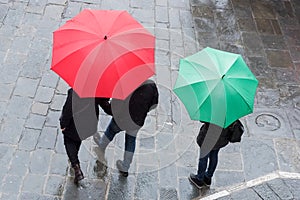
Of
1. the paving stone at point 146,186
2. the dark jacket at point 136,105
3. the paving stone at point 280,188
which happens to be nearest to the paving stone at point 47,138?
the paving stone at point 146,186

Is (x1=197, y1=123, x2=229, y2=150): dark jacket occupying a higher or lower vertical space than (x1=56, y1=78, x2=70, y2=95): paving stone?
lower

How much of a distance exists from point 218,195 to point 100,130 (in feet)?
5.39

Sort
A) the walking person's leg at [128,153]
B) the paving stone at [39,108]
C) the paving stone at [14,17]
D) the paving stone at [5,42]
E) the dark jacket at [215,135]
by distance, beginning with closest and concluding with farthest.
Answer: the dark jacket at [215,135] → the walking person's leg at [128,153] → the paving stone at [39,108] → the paving stone at [5,42] → the paving stone at [14,17]

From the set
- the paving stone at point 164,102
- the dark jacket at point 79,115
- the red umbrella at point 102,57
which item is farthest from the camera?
the paving stone at point 164,102

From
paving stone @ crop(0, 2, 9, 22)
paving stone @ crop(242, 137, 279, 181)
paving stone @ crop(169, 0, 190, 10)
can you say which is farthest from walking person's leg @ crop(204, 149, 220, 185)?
paving stone @ crop(0, 2, 9, 22)

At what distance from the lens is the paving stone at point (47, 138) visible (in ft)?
18.8

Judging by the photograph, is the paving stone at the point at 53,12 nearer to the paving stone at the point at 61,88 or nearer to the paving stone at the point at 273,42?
the paving stone at the point at 61,88

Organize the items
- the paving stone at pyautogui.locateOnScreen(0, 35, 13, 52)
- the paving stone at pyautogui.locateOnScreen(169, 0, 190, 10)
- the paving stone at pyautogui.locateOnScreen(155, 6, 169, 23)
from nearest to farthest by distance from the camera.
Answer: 1. the paving stone at pyautogui.locateOnScreen(0, 35, 13, 52)
2. the paving stone at pyautogui.locateOnScreen(155, 6, 169, 23)
3. the paving stone at pyautogui.locateOnScreen(169, 0, 190, 10)

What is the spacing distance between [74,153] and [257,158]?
2300mm

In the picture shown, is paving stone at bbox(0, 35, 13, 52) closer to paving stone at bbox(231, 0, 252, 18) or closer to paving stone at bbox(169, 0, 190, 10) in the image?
paving stone at bbox(169, 0, 190, 10)

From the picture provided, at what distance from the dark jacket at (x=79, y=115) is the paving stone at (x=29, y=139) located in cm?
101

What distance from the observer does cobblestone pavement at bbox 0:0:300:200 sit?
217 inches

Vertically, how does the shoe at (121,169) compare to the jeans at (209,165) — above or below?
above

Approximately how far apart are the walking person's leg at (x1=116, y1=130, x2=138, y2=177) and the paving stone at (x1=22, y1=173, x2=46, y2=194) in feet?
2.87
